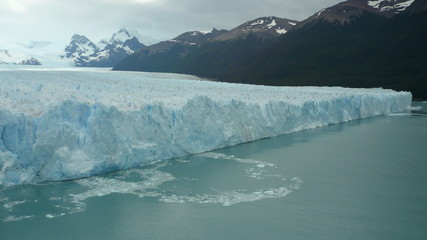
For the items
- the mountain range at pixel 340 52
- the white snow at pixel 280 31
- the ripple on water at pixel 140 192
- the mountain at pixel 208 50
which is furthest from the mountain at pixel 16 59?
the ripple on water at pixel 140 192

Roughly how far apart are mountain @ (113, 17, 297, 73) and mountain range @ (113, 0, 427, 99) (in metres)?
0.29

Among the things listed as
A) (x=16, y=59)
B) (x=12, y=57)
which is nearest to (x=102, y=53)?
(x=12, y=57)

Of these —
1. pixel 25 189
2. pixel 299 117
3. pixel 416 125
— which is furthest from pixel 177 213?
pixel 416 125

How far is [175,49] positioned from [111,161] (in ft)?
371

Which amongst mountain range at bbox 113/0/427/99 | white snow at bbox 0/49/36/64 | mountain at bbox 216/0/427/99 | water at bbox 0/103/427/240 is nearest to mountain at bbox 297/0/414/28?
mountain range at bbox 113/0/427/99

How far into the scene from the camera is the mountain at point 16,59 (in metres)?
133

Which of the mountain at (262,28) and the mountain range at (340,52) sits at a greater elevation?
the mountain at (262,28)

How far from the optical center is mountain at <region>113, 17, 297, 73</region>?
98.6m

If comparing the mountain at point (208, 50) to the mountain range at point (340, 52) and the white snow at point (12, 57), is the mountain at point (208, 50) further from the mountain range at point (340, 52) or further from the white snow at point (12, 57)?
the white snow at point (12, 57)

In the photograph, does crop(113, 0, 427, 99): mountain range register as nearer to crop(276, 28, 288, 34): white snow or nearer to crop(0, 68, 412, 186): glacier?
crop(276, 28, 288, 34): white snow

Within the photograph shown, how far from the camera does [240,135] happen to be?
13414 mm

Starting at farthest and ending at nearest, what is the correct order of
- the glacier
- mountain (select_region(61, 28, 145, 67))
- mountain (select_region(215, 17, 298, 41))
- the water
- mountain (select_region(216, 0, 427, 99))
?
mountain (select_region(61, 28, 145, 67)) → mountain (select_region(215, 17, 298, 41)) → mountain (select_region(216, 0, 427, 99)) → the glacier → the water

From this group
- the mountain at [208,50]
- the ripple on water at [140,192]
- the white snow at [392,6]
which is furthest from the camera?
the mountain at [208,50]

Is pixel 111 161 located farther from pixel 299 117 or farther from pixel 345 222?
pixel 299 117
